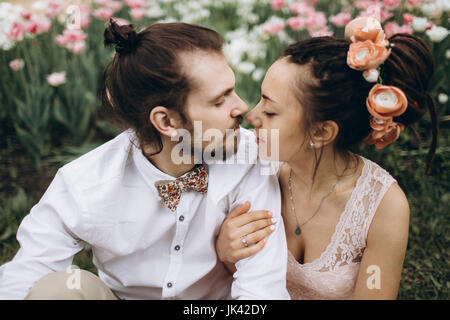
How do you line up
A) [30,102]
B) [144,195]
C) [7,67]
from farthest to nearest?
[7,67], [30,102], [144,195]

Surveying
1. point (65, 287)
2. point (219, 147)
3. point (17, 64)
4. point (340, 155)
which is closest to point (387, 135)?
point (340, 155)

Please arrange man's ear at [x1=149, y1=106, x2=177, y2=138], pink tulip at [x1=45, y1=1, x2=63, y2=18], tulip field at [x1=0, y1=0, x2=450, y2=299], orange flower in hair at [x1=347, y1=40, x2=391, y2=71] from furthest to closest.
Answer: pink tulip at [x1=45, y1=1, x2=63, y2=18] → tulip field at [x1=0, y1=0, x2=450, y2=299] → man's ear at [x1=149, y1=106, x2=177, y2=138] → orange flower in hair at [x1=347, y1=40, x2=391, y2=71]

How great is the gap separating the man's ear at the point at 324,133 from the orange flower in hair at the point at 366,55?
0.26 meters

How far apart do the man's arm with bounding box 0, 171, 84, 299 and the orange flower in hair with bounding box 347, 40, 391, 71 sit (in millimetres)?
1068

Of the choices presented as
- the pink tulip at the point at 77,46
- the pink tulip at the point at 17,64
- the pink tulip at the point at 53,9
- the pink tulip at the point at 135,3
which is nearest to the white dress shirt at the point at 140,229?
the pink tulip at the point at 77,46

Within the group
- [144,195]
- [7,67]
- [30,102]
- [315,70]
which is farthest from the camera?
[7,67]

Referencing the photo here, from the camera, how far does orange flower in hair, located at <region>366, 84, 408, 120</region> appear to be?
1.31 m

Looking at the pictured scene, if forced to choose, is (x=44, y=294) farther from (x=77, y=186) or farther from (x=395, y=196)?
(x=395, y=196)

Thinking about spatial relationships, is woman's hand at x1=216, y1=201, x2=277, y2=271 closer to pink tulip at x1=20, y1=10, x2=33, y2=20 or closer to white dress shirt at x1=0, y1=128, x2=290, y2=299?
white dress shirt at x1=0, y1=128, x2=290, y2=299

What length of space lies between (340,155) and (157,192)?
738 millimetres

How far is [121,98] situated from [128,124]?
11cm

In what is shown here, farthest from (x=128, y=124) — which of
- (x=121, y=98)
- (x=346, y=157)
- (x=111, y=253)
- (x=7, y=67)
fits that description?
(x=7, y=67)

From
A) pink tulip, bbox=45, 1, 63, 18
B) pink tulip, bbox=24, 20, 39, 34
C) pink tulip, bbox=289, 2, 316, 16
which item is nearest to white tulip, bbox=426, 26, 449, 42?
pink tulip, bbox=289, 2, 316, 16

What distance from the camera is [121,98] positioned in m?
1.61
